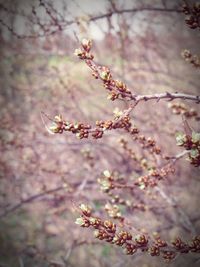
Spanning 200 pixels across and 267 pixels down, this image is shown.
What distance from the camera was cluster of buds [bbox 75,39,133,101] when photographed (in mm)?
1615

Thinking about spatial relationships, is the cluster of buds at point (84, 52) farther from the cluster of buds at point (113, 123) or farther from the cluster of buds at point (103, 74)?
the cluster of buds at point (113, 123)

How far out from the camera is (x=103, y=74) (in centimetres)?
162

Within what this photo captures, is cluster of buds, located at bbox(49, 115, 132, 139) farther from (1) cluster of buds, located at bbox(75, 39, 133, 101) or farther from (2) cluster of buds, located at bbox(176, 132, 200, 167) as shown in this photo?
(2) cluster of buds, located at bbox(176, 132, 200, 167)

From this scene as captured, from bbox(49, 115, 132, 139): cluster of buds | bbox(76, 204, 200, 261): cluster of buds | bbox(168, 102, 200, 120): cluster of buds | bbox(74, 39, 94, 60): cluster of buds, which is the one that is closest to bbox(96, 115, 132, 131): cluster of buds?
bbox(49, 115, 132, 139): cluster of buds

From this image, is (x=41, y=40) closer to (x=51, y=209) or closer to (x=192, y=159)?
(x=51, y=209)

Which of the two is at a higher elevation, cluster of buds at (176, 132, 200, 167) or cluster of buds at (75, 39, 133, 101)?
cluster of buds at (75, 39, 133, 101)

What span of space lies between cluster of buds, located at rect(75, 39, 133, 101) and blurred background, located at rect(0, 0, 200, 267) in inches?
78.2

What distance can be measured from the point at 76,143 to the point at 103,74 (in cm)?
386

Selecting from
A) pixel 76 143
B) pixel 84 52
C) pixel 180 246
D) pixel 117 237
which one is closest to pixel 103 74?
pixel 84 52

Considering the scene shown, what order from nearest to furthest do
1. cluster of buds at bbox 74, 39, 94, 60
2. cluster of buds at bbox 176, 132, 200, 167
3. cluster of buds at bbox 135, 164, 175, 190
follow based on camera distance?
cluster of buds at bbox 176, 132, 200, 167 < cluster of buds at bbox 74, 39, 94, 60 < cluster of buds at bbox 135, 164, 175, 190

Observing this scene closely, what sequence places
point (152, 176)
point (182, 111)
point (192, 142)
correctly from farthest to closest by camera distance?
point (182, 111) → point (152, 176) → point (192, 142)

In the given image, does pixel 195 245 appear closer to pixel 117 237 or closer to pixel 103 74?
pixel 117 237

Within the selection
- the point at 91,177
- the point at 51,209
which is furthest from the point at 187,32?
the point at 51,209

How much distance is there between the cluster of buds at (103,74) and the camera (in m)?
1.62
